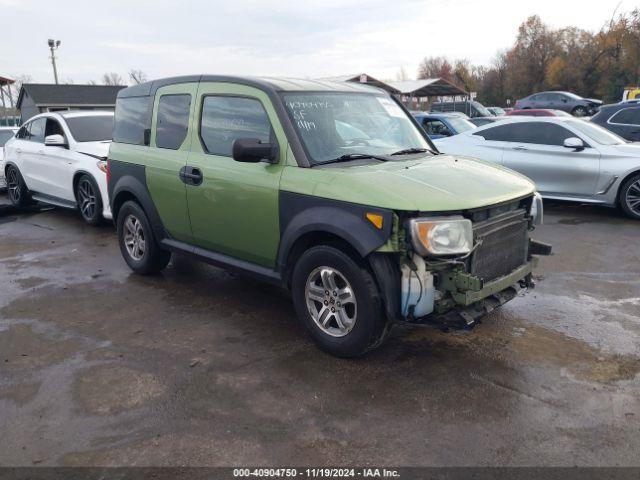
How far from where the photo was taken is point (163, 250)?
573cm

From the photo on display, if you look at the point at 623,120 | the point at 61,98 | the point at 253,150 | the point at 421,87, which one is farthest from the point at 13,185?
the point at 61,98

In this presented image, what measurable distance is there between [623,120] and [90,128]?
10.5 metres

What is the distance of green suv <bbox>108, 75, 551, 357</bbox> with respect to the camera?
141 inches

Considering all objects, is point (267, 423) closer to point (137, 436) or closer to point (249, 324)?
Result: point (137, 436)

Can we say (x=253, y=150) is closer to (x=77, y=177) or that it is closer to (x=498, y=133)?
(x=77, y=177)

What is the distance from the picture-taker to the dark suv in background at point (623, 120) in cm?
1141

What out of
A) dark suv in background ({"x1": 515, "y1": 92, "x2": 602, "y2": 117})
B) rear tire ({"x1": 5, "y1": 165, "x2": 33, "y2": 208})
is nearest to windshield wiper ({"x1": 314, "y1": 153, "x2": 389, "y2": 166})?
rear tire ({"x1": 5, "y1": 165, "x2": 33, "y2": 208})

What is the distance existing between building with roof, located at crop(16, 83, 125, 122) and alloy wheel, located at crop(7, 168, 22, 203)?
107 ft

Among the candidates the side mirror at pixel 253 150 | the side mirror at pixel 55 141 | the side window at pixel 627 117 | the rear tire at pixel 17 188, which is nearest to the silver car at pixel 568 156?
the side window at pixel 627 117

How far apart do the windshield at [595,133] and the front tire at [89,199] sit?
7.55 m

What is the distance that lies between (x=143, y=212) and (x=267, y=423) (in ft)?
10.4

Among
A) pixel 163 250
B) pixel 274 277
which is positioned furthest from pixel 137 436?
pixel 163 250

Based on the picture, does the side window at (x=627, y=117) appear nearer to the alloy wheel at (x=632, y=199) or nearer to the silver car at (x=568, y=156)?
the silver car at (x=568, y=156)

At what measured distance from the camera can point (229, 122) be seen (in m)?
4.69
